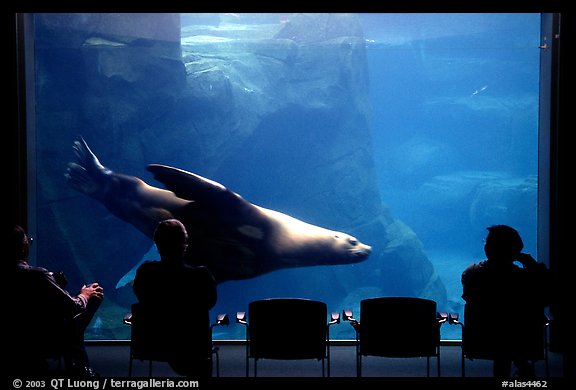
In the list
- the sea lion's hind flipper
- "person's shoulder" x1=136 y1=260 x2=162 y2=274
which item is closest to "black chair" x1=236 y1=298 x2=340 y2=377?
"person's shoulder" x1=136 y1=260 x2=162 y2=274

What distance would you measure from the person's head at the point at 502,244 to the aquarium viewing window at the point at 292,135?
2.58m

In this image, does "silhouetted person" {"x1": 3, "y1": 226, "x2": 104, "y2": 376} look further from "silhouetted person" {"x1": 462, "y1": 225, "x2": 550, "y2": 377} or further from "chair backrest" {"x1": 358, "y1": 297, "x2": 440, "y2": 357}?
"silhouetted person" {"x1": 462, "y1": 225, "x2": 550, "y2": 377}

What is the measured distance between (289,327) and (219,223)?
3.33 m

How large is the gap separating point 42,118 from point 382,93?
61.8ft

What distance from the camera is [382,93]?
2816 centimetres

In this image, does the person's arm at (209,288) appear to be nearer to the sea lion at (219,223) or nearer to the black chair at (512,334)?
the black chair at (512,334)

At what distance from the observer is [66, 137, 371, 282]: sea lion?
7051mm

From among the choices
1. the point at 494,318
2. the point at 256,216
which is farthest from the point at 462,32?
the point at 494,318

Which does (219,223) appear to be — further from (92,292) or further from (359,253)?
Result: (92,292)

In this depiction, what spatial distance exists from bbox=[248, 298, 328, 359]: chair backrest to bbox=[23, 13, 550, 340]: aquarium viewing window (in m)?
2.94

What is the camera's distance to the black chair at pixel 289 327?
13.2ft

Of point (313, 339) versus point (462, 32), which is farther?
point (462, 32)

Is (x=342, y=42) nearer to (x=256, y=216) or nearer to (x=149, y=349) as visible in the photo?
(x=256, y=216)

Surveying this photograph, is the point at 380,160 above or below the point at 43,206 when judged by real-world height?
above
